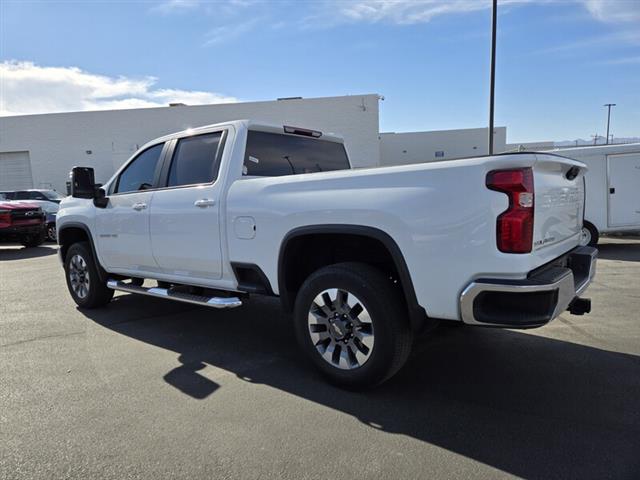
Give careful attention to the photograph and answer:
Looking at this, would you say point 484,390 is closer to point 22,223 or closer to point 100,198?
point 100,198

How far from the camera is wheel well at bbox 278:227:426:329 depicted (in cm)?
324

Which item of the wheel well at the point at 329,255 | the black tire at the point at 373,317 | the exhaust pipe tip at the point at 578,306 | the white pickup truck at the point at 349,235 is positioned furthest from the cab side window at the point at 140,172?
the exhaust pipe tip at the point at 578,306

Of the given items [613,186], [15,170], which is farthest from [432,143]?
[15,170]

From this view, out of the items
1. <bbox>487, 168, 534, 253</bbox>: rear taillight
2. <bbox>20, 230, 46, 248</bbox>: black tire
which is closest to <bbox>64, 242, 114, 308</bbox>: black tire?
<bbox>487, 168, 534, 253</bbox>: rear taillight

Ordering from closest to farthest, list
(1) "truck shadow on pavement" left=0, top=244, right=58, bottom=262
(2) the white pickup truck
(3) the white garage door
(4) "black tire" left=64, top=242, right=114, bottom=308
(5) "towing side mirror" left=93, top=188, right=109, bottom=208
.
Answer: (2) the white pickup truck
(5) "towing side mirror" left=93, top=188, right=109, bottom=208
(4) "black tire" left=64, top=242, right=114, bottom=308
(1) "truck shadow on pavement" left=0, top=244, right=58, bottom=262
(3) the white garage door

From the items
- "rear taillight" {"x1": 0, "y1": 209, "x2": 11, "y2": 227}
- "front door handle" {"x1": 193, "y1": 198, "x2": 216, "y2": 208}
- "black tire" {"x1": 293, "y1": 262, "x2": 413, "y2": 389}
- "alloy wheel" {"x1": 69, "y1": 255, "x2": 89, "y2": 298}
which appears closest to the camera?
"black tire" {"x1": 293, "y1": 262, "x2": 413, "y2": 389}

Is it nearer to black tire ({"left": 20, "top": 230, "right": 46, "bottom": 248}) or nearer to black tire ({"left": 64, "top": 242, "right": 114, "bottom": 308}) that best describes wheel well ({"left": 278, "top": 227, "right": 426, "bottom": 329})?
black tire ({"left": 64, "top": 242, "right": 114, "bottom": 308})

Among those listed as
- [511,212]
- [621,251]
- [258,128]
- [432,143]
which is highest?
[432,143]

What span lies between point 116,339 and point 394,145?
35.3 meters

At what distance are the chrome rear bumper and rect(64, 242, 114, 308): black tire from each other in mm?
4747

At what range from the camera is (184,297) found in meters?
4.52

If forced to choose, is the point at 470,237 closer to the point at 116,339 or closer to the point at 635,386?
the point at 635,386

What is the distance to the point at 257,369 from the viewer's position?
3.99m

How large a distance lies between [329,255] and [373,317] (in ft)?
2.83
